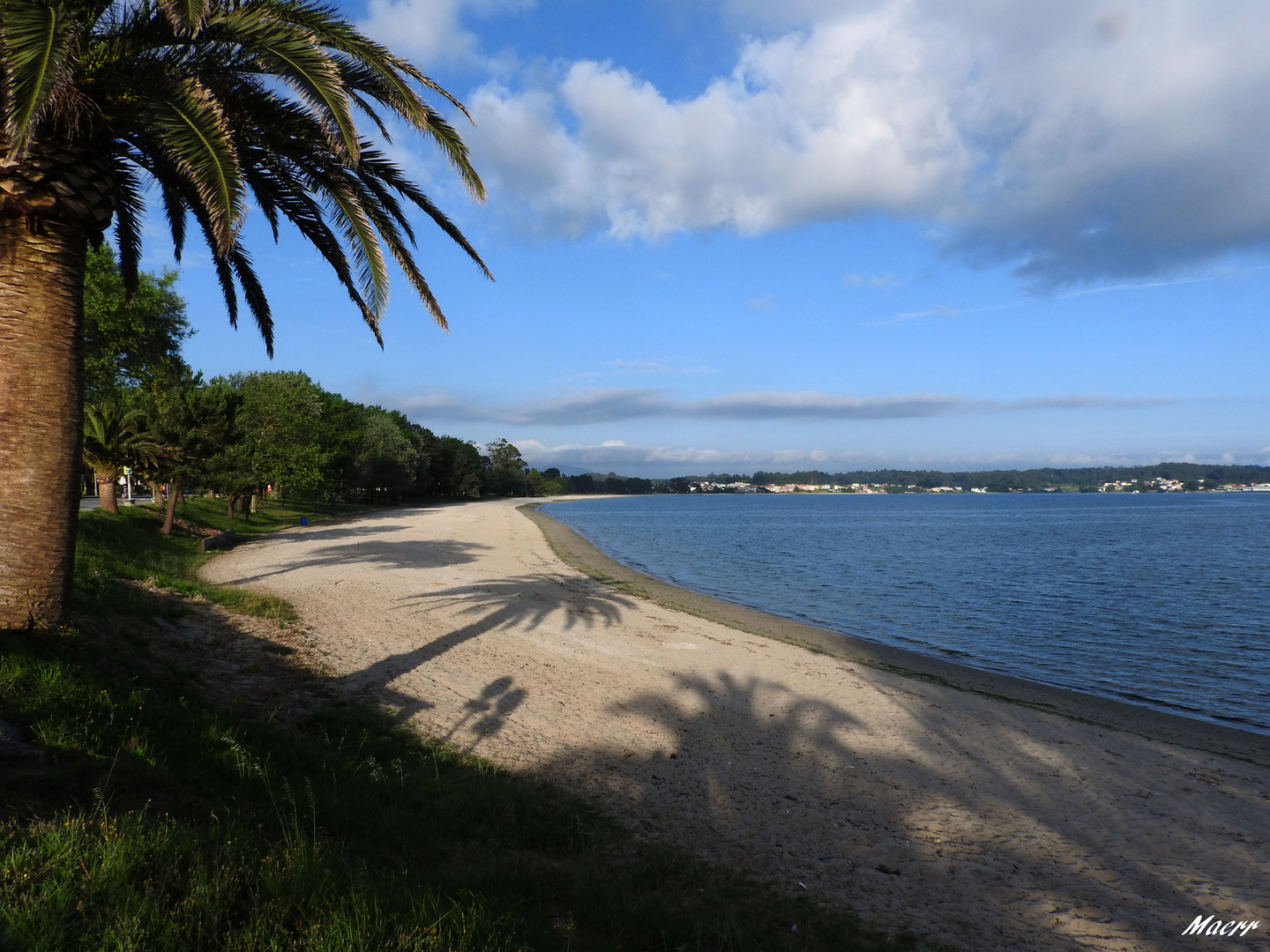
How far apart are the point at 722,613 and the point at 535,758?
14142 mm

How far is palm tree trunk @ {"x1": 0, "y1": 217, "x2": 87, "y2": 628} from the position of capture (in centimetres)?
648

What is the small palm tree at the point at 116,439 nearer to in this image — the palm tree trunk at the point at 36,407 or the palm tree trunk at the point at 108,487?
the palm tree trunk at the point at 108,487

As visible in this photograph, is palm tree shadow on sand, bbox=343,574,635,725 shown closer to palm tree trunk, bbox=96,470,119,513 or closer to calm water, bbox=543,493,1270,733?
calm water, bbox=543,493,1270,733

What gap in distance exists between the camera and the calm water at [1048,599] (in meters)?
15.7

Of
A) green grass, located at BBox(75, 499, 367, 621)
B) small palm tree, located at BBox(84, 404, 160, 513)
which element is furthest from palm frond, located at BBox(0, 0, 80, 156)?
small palm tree, located at BBox(84, 404, 160, 513)

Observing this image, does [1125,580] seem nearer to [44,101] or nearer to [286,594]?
[286,594]

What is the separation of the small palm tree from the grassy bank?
1857cm

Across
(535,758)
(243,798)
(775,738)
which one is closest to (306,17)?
(243,798)

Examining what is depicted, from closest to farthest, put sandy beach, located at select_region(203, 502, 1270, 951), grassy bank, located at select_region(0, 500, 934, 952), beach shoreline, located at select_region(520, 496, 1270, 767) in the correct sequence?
grassy bank, located at select_region(0, 500, 934, 952), sandy beach, located at select_region(203, 502, 1270, 951), beach shoreline, located at select_region(520, 496, 1270, 767)

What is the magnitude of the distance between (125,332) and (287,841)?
28542 millimetres

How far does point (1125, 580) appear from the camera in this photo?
30.4m

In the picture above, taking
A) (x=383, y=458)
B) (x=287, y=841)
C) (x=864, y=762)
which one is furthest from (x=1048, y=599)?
(x=383, y=458)

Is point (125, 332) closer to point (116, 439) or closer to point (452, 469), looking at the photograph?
point (116, 439)

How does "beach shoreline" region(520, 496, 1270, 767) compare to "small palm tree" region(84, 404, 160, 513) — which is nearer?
"beach shoreline" region(520, 496, 1270, 767)
